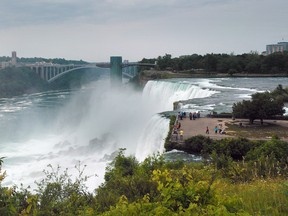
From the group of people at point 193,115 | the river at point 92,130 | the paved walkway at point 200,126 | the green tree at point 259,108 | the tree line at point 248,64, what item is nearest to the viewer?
the paved walkway at point 200,126

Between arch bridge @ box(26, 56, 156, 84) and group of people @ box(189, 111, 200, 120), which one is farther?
arch bridge @ box(26, 56, 156, 84)

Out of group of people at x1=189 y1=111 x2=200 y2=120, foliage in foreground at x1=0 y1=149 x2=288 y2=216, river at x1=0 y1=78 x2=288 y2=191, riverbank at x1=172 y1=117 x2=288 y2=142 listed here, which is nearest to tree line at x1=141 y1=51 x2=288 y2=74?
river at x1=0 y1=78 x2=288 y2=191

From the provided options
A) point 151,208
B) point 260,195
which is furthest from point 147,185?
point 151,208

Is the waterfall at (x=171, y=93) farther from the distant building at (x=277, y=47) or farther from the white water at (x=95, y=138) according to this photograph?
the distant building at (x=277, y=47)

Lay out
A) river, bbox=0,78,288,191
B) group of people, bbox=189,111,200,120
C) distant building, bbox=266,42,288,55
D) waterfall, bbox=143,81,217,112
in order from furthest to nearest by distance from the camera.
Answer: distant building, bbox=266,42,288,55 < waterfall, bbox=143,81,217,112 < river, bbox=0,78,288,191 < group of people, bbox=189,111,200,120

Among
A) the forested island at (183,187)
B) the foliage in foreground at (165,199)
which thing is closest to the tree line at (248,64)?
the forested island at (183,187)

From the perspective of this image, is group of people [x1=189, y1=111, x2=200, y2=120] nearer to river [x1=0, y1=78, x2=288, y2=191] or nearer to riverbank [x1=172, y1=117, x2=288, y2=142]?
riverbank [x1=172, y1=117, x2=288, y2=142]

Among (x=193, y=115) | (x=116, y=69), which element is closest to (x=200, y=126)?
(x=193, y=115)
